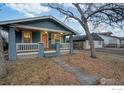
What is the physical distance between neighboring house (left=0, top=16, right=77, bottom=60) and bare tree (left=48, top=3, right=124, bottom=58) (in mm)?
1130

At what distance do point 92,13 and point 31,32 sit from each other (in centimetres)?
506

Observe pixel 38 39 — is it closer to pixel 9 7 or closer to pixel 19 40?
pixel 19 40

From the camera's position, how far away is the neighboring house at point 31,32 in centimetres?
895

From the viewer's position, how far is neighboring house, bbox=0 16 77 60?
895cm

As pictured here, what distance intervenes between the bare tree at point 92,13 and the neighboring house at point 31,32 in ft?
3.71

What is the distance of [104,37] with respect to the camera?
Answer: 99.4 ft

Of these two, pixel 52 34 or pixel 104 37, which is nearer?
pixel 52 34

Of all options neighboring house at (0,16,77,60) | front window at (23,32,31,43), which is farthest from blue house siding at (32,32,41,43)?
front window at (23,32,31,43)

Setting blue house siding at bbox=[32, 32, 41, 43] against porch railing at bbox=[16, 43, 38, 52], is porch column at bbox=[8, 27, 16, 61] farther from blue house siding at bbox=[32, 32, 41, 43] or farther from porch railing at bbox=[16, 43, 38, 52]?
blue house siding at bbox=[32, 32, 41, 43]

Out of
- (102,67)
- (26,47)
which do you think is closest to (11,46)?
(26,47)

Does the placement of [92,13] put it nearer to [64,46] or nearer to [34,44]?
[64,46]

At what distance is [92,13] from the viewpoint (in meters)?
11.1
